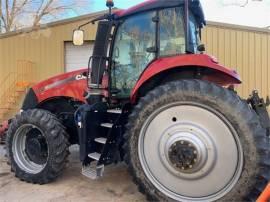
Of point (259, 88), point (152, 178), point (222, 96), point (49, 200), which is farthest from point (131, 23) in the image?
point (259, 88)

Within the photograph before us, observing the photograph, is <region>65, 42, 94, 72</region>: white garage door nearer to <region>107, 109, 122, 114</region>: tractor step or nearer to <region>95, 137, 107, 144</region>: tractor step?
<region>107, 109, 122, 114</region>: tractor step

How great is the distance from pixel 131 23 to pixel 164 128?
1.66 metres

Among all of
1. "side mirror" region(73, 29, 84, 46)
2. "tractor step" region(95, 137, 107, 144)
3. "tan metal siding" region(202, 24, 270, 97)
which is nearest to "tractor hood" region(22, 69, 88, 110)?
"side mirror" region(73, 29, 84, 46)

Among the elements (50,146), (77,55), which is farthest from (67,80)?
(77,55)

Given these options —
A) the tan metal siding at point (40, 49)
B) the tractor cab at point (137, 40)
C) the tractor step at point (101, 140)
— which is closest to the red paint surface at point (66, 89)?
the tractor cab at point (137, 40)

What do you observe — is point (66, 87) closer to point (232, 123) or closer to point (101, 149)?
point (101, 149)

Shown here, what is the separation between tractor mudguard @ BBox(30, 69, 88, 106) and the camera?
216 inches

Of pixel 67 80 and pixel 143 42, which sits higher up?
pixel 143 42

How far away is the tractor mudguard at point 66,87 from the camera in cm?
550

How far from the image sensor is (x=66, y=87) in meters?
5.56

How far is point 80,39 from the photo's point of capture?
16.8ft

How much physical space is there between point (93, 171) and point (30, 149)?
1.34 metres

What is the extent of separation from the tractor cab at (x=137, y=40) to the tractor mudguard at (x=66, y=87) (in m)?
0.37

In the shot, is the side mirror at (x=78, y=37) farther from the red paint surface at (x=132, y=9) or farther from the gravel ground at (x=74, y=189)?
the gravel ground at (x=74, y=189)
